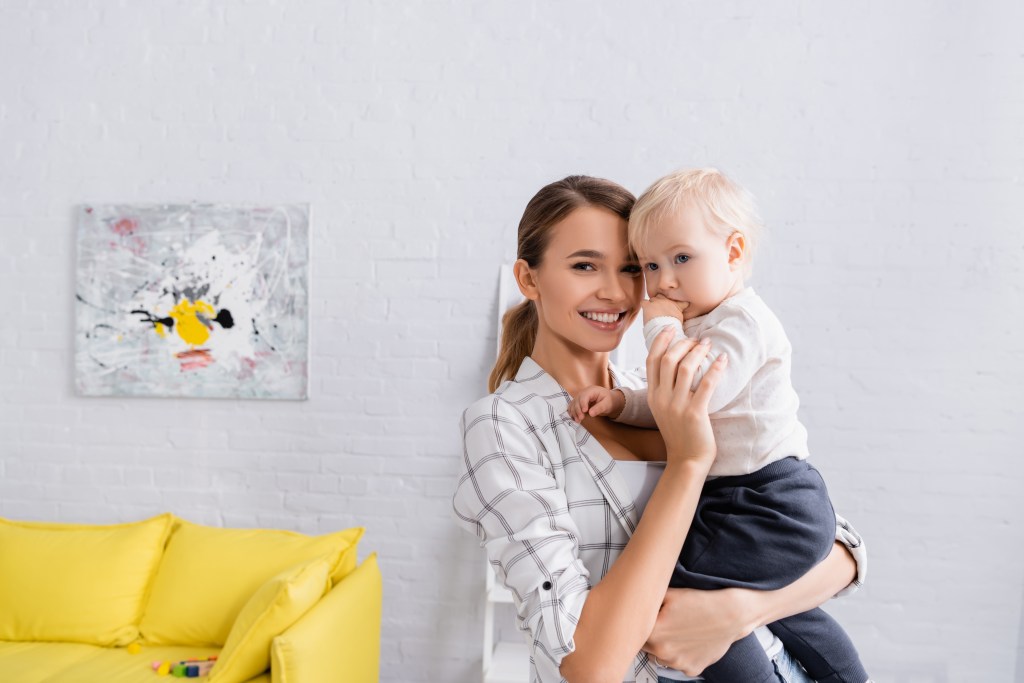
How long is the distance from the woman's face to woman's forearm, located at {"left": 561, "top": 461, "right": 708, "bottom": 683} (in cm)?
36

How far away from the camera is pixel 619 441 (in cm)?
157

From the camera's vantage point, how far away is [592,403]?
151 centimetres

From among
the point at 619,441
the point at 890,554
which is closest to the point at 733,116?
the point at 890,554

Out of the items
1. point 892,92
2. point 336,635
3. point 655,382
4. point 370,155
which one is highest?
point 892,92

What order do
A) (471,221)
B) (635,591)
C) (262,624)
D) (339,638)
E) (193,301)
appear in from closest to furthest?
(635,591) → (262,624) → (339,638) → (471,221) → (193,301)

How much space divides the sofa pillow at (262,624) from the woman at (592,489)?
4.55 feet

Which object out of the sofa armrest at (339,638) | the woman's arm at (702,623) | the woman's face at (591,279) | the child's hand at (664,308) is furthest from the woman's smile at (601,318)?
the sofa armrest at (339,638)

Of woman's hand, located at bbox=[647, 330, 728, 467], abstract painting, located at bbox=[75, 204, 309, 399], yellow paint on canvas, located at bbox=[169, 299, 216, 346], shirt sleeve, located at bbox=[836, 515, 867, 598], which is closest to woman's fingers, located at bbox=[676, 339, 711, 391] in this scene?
woman's hand, located at bbox=[647, 330, 728, 467]

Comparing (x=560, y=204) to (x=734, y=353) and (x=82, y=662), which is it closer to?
(x=734, y=353)

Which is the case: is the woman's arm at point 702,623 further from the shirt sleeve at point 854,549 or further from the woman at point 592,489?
the shirt sleeve at point 854,549

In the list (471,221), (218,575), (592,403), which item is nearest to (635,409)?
(592,403)

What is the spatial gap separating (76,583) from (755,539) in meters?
2.78

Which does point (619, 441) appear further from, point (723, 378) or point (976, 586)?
point (976, 586)

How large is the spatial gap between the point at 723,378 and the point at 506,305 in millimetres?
1999
